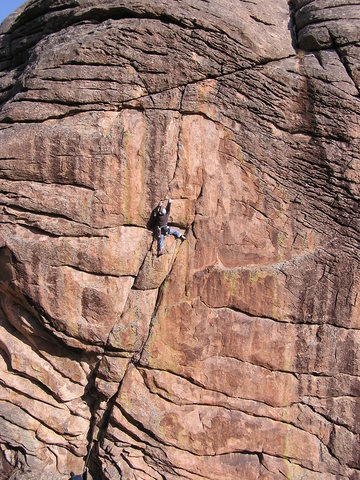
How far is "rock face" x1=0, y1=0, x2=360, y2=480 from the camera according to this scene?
1131cm

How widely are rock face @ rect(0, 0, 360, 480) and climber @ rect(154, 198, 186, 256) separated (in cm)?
33

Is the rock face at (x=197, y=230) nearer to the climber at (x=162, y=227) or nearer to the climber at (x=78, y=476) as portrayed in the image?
the climber at (x=162, y=227)

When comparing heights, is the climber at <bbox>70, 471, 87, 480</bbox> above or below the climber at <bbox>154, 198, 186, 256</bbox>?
below

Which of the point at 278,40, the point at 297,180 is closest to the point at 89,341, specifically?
the point at 297,180

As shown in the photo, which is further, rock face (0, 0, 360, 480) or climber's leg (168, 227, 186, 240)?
climber's leg (168, 227, 186, 240)

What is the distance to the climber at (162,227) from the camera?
1130 cm

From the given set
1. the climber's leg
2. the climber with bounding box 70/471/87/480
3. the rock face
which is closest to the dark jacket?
the climber's leg

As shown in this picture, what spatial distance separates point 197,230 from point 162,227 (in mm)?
1037

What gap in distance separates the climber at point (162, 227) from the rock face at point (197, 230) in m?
0.33

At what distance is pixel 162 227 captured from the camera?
11516 mm

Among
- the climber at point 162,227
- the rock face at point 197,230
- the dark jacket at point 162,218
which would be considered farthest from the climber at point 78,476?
the dark jacket at point 162,218

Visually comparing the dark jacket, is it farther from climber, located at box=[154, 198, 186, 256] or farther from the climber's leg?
the climber's leg

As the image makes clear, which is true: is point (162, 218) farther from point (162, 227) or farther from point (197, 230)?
point (197, 230)

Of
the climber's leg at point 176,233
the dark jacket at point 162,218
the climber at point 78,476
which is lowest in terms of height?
the climber at point 78,476
